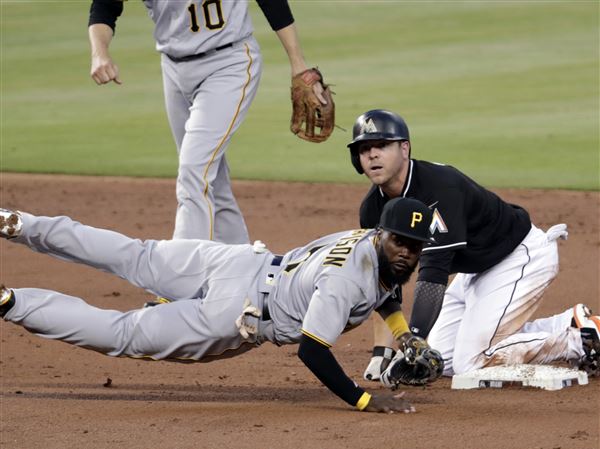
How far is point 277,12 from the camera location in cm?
653

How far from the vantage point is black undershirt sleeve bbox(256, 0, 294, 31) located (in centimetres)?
652

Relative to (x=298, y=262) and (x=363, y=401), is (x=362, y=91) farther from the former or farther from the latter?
(x=363, y=401)

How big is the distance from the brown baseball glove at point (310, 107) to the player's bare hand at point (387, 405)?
2202mm

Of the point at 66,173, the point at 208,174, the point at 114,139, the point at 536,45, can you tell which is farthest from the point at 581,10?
the point at 208,174

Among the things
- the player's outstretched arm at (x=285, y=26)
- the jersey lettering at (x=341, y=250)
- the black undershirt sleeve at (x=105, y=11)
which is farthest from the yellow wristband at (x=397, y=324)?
the black undershirt sleeve at (x=105, y=11)

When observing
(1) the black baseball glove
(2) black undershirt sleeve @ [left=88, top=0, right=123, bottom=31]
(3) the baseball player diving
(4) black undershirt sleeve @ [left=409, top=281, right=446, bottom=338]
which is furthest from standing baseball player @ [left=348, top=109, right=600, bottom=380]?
(2) black undershirt sleeve @ [left=88, top=0, right=123, bottom=31]

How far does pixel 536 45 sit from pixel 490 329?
1623cm

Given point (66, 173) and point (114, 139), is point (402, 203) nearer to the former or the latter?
point (66, 173)

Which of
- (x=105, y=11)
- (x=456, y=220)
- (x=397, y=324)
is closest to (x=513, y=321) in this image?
(x=456, y=220)

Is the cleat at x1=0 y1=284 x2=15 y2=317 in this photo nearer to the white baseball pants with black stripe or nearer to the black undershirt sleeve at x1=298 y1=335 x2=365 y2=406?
the black undershirt sleeve at x1=298 y1=335 x2=365 y2=406

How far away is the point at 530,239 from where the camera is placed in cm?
600

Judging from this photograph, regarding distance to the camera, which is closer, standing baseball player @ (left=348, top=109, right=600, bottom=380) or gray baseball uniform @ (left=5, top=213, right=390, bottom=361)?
gray baseball uniform @ (left=5, top=213, right=390, bottom=361)

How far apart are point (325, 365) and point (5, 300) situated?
56.8 inches

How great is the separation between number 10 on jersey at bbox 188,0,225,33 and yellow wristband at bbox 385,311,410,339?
2205 mm
